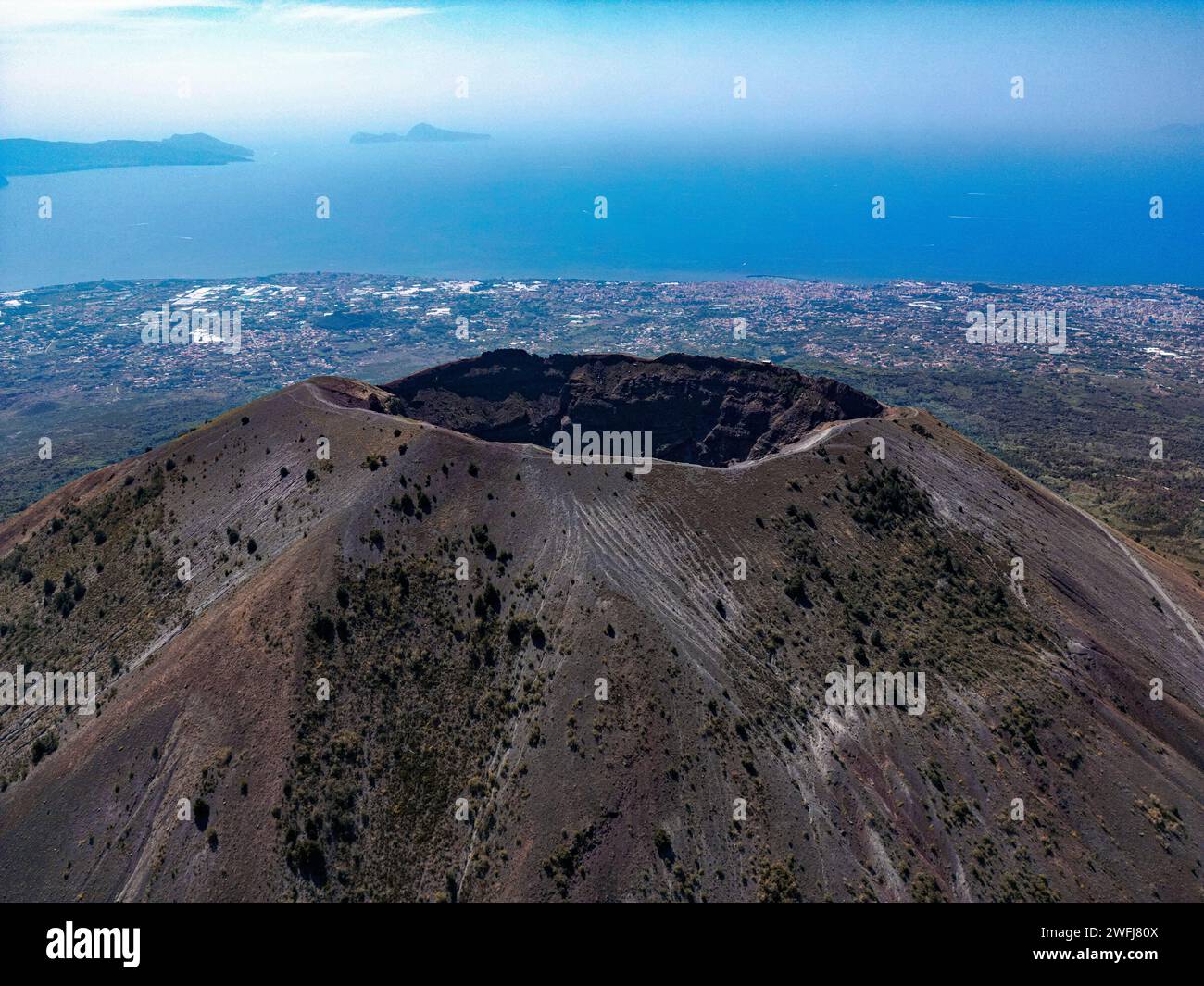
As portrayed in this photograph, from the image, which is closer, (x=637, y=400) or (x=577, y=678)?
(x=577, y=678)

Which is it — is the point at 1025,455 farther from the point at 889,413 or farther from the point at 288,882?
the point at 288,882

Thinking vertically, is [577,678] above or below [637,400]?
below

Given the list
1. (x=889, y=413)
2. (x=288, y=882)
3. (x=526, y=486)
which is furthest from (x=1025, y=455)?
(x=288, y=882)

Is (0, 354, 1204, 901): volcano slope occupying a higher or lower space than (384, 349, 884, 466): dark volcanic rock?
lower

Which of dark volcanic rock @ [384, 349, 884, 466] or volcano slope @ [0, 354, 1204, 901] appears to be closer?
volcano slope @ [0, 354, 1204, 901]

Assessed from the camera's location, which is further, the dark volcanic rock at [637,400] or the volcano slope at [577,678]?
the dark volcanic rock at [637,400]
